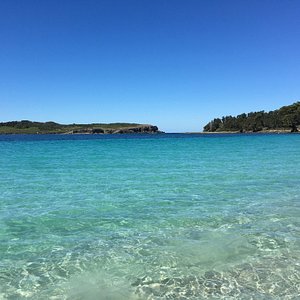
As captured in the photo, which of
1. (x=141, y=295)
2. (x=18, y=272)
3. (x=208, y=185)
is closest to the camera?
(x=141, y=295)

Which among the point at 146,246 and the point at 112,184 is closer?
the point at 146,246

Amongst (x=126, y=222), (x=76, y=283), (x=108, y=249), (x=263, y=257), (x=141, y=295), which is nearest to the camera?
(x=141, y=295)

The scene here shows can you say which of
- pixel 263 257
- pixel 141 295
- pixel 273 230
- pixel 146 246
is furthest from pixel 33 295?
pixel 273 230

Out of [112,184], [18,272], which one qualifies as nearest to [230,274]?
[18,272]

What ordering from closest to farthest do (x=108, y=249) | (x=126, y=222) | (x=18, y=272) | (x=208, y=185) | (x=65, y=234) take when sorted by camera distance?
(x=18, y=272) → (x=108, y=249) → (x=65, y=234) → (x=126, y=222) → (x=208, y=185)

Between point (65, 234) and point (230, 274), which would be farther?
point (65, 234)

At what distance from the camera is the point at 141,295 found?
6512 millimetres

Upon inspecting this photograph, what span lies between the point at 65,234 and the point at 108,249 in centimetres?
184

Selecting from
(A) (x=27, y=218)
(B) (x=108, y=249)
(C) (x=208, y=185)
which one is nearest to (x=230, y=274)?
(B) (x=108, y=249)

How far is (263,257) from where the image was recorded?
825 centimetres

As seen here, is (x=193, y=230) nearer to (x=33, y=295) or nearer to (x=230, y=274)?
(x=230, y=274)

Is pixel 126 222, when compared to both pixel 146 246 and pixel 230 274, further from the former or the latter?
pixel 230 274

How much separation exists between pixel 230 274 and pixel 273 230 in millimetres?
3614

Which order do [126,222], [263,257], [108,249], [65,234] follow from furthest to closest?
[126,222], [65,234], [108,249], [263,257]
